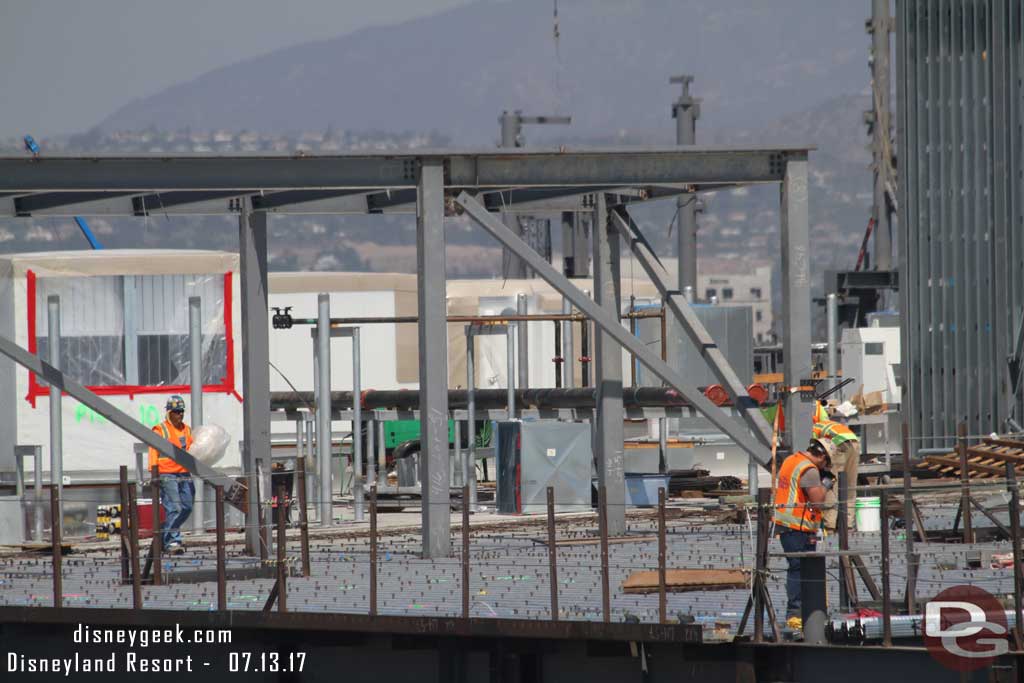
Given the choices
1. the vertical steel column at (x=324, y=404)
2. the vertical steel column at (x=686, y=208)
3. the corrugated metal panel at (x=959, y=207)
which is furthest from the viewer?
the vertical steel column at (x=686, y=208)

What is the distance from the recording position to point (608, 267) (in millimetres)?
22594

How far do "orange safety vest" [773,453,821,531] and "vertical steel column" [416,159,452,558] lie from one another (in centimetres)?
481

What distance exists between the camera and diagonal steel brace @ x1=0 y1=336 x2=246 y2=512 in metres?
20.0

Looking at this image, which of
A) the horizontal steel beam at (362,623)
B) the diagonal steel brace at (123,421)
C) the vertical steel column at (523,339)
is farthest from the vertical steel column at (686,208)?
the horizontal steel beam at (362,623)

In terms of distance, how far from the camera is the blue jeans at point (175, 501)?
65.8ft

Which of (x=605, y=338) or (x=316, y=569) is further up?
(x=605, y=338)

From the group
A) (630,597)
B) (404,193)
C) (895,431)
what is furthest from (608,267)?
(895,431)

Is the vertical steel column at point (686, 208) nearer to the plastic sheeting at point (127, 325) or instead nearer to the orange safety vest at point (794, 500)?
the plastic sheeting at point (127, 325)

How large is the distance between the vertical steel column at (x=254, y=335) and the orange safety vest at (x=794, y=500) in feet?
25.8

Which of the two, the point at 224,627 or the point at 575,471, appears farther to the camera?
the point at 575,471

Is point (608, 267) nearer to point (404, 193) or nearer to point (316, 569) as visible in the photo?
point (404, 193)

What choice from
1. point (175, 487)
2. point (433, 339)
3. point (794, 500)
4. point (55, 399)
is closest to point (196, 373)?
point (55, 399)

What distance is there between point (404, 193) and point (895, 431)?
61.7 feet

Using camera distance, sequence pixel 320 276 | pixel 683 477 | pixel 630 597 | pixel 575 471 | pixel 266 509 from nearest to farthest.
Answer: pixel 630 597 < pixel 266 509 < pixel 575 471 < pixel 683 477 < pixel 320 276
